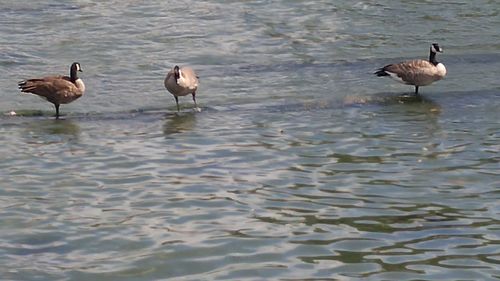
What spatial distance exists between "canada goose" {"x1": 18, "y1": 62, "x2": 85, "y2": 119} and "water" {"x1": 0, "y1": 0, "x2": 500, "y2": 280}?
28 centimetres

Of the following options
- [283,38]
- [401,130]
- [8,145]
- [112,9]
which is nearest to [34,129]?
[8,145]

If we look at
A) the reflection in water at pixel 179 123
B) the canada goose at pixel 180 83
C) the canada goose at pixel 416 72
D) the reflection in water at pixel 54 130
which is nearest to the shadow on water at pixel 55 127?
the reflection in water at pixel 54 130

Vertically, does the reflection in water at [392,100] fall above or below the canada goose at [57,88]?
below

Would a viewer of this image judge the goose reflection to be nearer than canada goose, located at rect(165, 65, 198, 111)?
No

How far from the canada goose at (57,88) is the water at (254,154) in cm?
28

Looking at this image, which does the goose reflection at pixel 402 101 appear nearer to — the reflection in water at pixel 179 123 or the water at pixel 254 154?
the water at pixel 254 154

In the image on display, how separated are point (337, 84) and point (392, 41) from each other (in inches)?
154

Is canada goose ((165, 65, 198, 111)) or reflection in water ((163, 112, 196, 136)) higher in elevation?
canada goose ((165, 65, 198, 111))

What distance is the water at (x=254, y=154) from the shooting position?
9836mm

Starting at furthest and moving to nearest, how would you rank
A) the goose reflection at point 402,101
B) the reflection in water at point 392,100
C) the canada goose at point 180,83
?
the reflection in water at point 392,100 → the goose reflection at point 402,101 → the canada goose at point 180,83

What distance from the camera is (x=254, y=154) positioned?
13.6 m

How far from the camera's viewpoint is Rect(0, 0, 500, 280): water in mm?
9836

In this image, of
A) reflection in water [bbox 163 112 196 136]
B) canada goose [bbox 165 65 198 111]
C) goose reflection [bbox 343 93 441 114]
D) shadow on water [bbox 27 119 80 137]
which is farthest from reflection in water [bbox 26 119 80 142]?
goose reflection [bbox 343 93 441 114]

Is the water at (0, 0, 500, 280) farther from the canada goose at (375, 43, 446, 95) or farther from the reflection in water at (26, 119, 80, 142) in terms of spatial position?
the canada goose at (375, 43, 446, 95)
